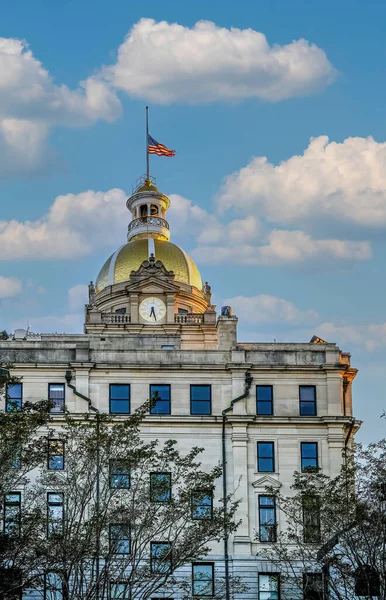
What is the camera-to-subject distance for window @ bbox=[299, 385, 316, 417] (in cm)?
9344

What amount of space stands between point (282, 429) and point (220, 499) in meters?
9.21

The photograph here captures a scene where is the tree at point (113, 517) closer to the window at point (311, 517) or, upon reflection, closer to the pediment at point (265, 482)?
the window at point (311, 517)

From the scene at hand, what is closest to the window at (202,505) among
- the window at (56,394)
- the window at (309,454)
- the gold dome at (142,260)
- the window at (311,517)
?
the window at (311,517)

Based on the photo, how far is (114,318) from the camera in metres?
126

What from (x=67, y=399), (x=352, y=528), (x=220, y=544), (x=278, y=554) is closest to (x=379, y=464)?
(x=352, y=528)

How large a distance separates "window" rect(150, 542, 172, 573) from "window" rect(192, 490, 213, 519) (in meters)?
2.47

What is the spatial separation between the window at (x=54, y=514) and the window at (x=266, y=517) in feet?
42.1

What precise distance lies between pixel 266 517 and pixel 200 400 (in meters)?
8.61

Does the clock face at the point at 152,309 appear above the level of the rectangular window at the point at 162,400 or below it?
above

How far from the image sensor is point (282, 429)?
303ft

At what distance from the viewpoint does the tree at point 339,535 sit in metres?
73.3

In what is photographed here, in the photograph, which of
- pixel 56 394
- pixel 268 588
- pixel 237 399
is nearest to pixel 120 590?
pixel 268 588

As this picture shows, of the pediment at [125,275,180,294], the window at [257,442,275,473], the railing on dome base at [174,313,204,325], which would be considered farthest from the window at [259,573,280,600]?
the pediment at [125,275,180,294]

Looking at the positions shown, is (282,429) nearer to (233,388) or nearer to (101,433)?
(233,388)
